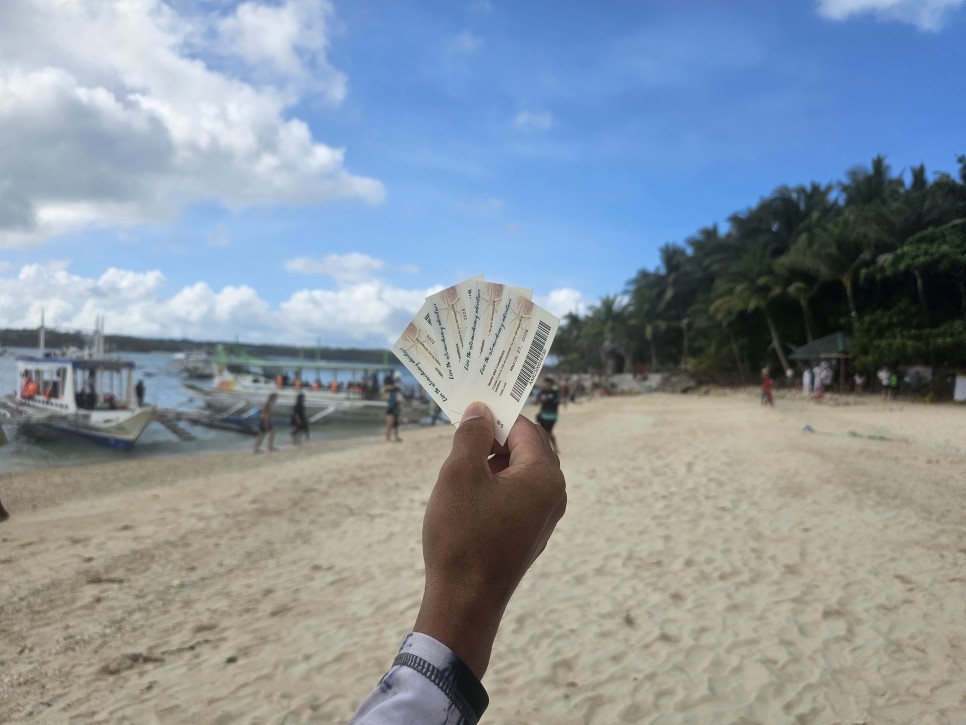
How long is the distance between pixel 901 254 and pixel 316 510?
89.9 ft

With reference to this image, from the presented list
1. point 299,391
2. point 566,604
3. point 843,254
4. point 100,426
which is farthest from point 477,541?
point 843,254

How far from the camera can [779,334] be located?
124 feet

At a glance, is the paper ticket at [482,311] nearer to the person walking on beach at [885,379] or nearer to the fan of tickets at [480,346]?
the fan of tickets at [480,346]

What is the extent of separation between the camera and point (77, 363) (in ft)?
69.1

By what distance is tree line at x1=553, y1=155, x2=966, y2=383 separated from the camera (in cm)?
2662

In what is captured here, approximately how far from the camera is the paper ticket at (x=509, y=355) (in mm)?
1278

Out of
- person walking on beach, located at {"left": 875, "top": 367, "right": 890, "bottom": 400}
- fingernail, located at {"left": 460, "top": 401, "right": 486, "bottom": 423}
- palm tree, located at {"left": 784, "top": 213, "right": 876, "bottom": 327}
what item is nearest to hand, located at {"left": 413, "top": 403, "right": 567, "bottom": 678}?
fingernail, located at {"left": 460, "top": 401, "right": 486, "bottom": 423}

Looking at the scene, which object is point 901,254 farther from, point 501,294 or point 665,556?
point 501,294

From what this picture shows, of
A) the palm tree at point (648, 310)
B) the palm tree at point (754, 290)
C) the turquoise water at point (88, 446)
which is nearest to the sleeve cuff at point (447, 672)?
the turquoise water at point (88, 446)

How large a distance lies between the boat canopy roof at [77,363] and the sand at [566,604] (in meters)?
13.0

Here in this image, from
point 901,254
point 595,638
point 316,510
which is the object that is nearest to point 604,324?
point 901,254

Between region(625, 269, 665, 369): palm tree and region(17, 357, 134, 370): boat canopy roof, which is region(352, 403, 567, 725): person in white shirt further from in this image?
→ region(625, 269, 665, 369): palm tree

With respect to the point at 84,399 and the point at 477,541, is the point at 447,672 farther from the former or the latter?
the point at 84,399

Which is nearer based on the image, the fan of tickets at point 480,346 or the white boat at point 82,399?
the fan of tickets at point 480,346
